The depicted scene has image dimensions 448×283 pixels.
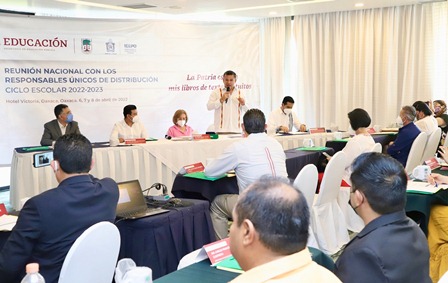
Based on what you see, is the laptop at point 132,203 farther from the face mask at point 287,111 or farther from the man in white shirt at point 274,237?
the face mask at point 287,111

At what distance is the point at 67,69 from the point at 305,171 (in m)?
5.39

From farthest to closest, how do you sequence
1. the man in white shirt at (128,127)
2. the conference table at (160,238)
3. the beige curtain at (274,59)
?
1. the beige curtain at (274,59)
2. the man in white shirt at (128,127)
3. the conference table at (160,238)

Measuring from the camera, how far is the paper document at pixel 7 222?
259 centimetres

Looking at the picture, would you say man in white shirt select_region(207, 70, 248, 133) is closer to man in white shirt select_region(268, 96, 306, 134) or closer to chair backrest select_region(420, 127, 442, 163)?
man in white shirt select_region(268, 96, 306, 134)

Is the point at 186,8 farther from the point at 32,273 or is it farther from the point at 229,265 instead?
the point at 32,273

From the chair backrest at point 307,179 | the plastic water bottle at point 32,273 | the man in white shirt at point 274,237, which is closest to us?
the man in white shirt at point 274,237

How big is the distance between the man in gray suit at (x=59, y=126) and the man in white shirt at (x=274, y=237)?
5.35m

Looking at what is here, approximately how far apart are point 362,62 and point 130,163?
16.3ft

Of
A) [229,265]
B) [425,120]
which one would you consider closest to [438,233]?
[229,265]

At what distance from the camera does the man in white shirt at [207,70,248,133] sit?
22.6 ft

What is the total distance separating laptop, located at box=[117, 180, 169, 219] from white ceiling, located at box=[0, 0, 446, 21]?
4858 mm

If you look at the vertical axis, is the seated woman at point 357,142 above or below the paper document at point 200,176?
above

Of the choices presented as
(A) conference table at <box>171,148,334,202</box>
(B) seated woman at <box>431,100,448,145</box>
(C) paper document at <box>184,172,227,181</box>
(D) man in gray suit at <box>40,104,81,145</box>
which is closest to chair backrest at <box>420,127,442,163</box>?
(B) seated woman at <box>431,100,448,145</box>

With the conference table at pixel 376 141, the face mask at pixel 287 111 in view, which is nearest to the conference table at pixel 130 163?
the conference table at pixel 376 141
